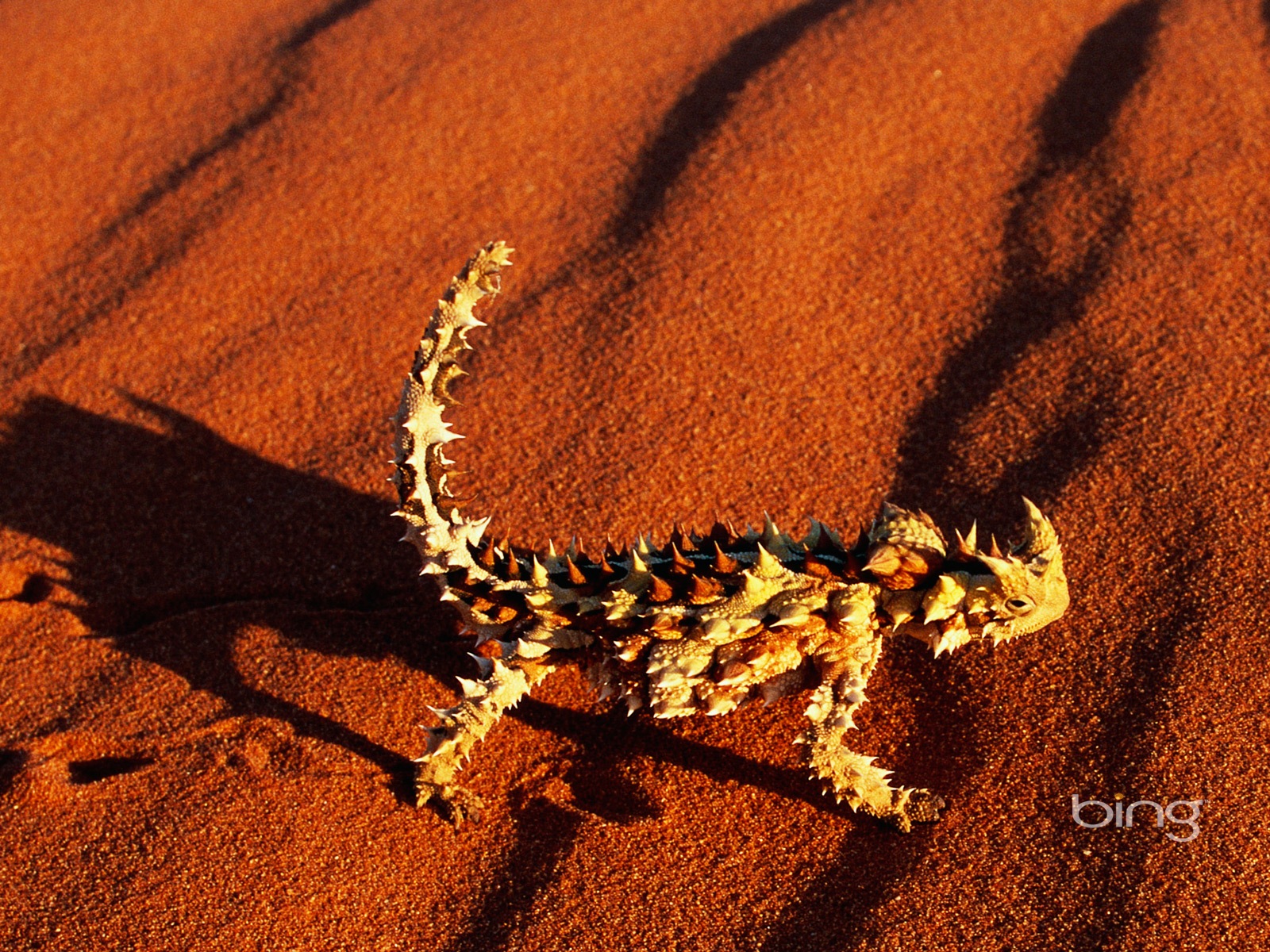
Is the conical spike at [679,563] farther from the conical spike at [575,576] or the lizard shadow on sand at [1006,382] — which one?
the lizard shadow on sand at [1006,382]


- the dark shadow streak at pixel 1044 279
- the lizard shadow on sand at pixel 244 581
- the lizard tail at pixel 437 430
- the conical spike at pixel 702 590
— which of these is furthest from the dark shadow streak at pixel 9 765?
the dark shadow streak at pixel 1044 279

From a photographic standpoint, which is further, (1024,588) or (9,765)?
(9,765)

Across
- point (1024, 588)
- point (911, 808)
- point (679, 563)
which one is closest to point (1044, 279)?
point (1024, 588)

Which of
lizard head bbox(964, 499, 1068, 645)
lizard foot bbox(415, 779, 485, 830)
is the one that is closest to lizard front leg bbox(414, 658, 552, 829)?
lizard foot bbox(415, 779, 485, 830)

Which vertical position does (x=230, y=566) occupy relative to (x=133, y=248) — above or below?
below

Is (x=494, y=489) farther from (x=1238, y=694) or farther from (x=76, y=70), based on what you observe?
(x=76, y=70)

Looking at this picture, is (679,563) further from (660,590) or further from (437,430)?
(437,430)
